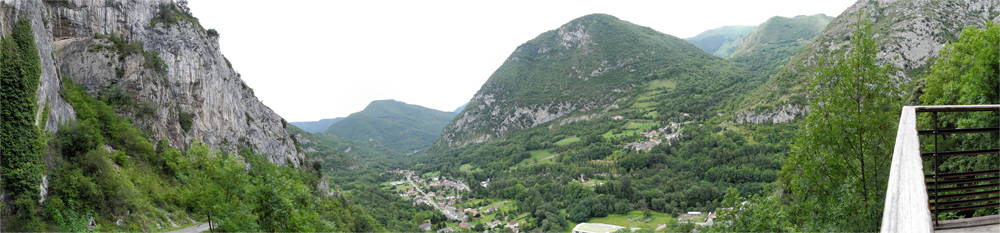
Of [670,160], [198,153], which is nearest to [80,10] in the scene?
[198,153]

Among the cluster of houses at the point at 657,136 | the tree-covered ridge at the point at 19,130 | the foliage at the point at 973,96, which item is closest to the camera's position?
the foliage at the point at 973,96

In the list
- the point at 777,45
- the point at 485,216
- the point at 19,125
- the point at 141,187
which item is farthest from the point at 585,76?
the point at 19,125

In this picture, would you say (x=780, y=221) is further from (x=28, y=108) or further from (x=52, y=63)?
(x=52, y=63)

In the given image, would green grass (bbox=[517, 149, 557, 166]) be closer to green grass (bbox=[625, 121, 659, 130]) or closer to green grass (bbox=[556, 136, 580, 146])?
green grass (bbox=[556, 136, 580, 146])

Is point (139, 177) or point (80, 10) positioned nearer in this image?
point (139, 177)

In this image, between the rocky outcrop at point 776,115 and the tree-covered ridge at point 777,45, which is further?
the tree-covered ridge at point 777,45

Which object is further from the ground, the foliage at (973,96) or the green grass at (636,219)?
the foliage at (973,96)

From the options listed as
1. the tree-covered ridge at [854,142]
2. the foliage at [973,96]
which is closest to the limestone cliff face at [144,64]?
the tree-covered ridge at [854,142]

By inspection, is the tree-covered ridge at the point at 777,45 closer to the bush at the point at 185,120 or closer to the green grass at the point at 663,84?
the green grass at the point at 663,84
